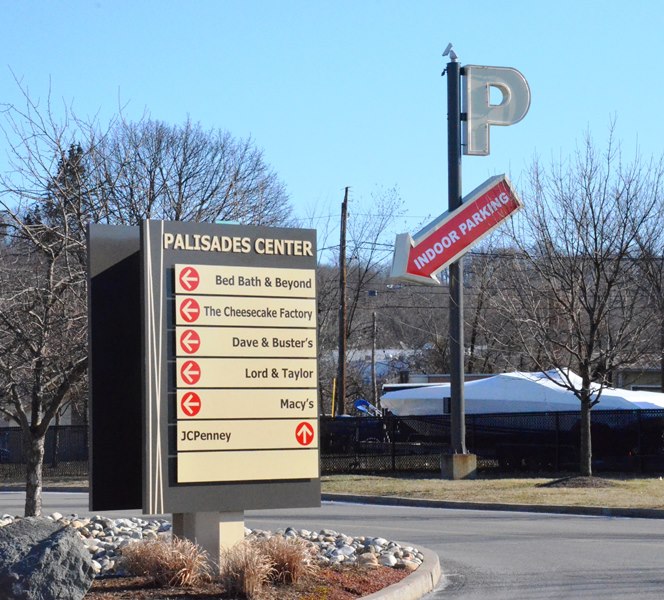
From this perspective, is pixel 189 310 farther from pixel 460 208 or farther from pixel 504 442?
pixel 504 442

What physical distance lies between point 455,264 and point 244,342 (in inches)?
552

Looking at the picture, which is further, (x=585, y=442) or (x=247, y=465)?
(x=585, y=442)

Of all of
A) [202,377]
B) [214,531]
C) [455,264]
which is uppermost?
[455,264]

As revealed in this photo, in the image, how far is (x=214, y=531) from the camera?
8.97 metres

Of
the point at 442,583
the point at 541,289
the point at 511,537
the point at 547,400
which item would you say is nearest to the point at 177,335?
the point at 442,583

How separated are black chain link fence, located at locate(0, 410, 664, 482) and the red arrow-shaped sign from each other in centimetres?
739

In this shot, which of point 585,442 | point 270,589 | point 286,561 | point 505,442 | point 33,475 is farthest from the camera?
point 505,442

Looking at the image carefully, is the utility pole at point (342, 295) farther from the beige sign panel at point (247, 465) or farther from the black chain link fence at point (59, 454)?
the beige sign panel at point (247, 465)

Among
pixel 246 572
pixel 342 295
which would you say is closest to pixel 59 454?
pixel 342 295

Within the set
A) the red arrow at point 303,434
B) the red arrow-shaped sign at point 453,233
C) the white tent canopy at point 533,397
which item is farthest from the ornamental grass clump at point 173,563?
the white tent canopy at point 533,397

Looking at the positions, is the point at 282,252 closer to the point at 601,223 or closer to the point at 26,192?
the point at 26,192

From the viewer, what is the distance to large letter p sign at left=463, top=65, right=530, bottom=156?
873 inches

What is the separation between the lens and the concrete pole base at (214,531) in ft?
29.3

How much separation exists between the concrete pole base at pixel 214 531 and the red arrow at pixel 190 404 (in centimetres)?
93
